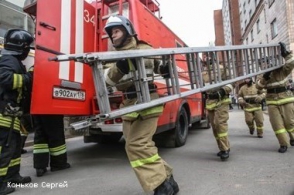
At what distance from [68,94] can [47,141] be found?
0.79 metres

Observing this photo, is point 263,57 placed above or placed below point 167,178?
above

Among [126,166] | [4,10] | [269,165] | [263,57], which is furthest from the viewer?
[4,10]

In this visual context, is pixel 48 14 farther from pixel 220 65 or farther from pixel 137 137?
pixel 220 65

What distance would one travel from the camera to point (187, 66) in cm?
327

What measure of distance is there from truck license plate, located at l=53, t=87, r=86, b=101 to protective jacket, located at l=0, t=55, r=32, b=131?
Result: 1.01 feet

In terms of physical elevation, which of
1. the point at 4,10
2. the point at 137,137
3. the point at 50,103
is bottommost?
the point at 137,137

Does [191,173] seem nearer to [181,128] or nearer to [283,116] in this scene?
[181,128]

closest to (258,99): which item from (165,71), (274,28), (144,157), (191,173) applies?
(191,173)

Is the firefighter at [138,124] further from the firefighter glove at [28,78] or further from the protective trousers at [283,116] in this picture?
the protective trousers at [283,116]

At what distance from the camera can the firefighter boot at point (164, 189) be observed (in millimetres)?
2592

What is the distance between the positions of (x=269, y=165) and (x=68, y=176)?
275 cm

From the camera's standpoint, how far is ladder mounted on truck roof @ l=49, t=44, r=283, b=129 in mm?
2152

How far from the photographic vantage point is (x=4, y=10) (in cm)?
637

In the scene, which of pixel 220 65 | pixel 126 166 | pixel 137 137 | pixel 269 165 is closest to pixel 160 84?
pixel 220 65
